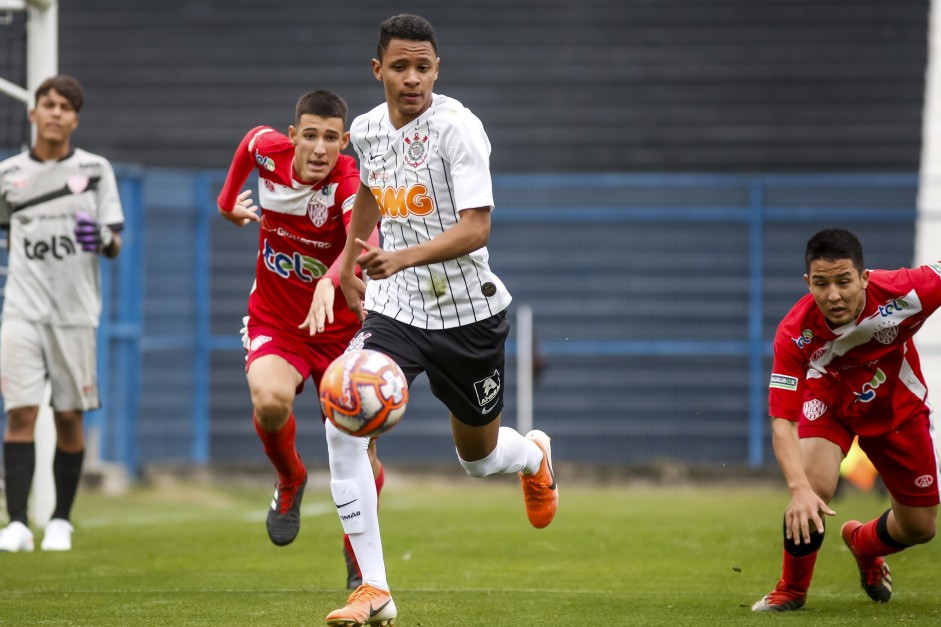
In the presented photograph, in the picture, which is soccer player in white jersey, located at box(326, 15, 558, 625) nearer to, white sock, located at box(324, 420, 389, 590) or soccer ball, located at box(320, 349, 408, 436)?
white sock, located at box(324, 420, 389, 590)

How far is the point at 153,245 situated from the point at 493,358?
1009 centimetres

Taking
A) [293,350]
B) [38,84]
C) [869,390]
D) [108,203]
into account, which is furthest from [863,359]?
[38,84]

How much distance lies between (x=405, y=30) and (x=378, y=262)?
3.54 feet

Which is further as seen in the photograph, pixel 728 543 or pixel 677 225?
pixel 677 225

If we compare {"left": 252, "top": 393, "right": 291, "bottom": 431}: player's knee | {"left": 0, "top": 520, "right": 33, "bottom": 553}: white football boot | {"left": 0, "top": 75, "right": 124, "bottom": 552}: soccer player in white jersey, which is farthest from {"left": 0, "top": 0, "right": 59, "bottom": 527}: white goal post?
{"left": 252, "top": 393, "right": 291, "bottom": 431}: player's knee

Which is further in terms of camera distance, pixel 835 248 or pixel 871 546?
pixel 871 546

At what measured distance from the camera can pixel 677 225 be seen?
607 inches

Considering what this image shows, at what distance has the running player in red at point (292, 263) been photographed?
23.2 ft

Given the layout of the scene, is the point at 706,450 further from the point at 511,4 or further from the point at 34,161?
the point at 34,161

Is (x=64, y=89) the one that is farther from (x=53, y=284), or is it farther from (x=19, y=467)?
(x=19, y=467)

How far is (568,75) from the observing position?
1733 cm

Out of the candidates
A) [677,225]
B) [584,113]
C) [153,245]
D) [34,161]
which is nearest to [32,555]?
[34,161]

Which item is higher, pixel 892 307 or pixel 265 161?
pixel 265 161

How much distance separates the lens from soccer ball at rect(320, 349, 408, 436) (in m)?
5.30
